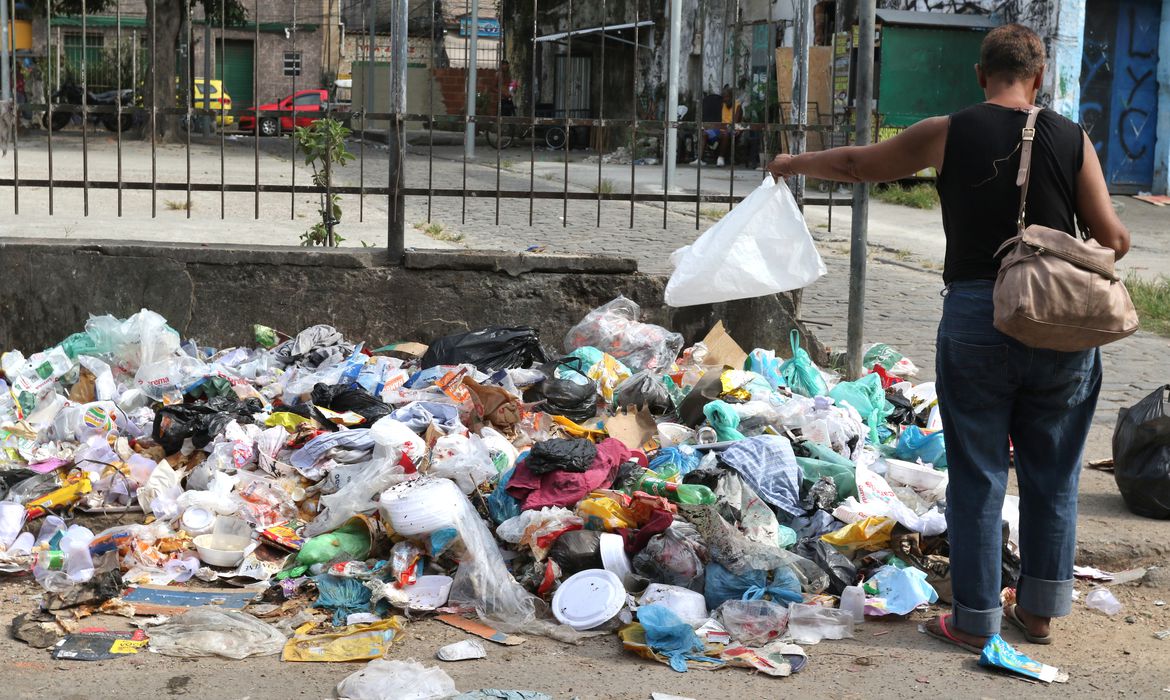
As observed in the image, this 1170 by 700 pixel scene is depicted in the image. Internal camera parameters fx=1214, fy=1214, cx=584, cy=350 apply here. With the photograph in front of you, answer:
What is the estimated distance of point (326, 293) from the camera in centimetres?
597

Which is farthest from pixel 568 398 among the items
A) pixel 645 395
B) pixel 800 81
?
pixel 800 81

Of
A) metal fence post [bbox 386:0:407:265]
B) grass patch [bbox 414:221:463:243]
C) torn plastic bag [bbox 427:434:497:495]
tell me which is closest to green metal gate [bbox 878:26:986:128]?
grass patch [bbox 414:221:463:243]

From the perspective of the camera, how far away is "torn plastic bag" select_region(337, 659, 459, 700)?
10.2 feet

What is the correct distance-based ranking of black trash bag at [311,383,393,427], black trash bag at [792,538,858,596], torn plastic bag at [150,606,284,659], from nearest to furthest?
torn plastic bag at [150,606,284,659], black trash bag at [792,538,858,596], black trash bag at [311,383,393,427]

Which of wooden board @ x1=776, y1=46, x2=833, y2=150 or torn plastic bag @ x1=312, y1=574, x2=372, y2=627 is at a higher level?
wooden board @ x1=776, y1=46, x2=833, y2=150

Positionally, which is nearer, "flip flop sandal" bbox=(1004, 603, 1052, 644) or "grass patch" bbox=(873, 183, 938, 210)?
"flip flop sandal" bbox=(1004, 603, 1052, 644)

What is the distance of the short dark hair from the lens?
10.8 ft

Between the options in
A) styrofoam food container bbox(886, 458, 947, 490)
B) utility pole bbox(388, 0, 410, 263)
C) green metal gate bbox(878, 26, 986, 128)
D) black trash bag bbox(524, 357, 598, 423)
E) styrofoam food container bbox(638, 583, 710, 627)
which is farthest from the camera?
green metal gate bbox(878, 26, 986, 128)

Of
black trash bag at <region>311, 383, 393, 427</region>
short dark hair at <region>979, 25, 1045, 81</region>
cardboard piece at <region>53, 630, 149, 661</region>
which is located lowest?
cardboard piece at <region>53, 630, 149, 661</region>

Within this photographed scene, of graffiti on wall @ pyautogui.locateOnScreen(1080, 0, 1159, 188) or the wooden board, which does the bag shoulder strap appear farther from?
graffiti on wall @ pyautogui.locateOnScreen(1080, 0, 1159, 188)

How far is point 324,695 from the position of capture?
3174 millimetres

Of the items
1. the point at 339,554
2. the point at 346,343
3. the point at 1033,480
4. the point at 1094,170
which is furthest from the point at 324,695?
the point at 346,343

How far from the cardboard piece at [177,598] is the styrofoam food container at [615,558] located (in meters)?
1.11

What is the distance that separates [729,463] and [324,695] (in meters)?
1.81
